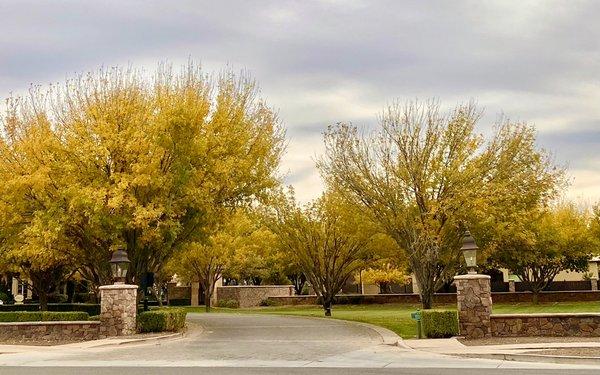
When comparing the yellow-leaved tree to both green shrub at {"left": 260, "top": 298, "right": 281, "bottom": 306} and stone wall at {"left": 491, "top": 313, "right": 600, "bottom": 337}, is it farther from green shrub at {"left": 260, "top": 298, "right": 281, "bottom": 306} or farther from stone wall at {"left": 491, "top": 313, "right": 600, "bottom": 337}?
green shrub at {"left": 260, "top": 298, "right": 281, "bottom": 306}

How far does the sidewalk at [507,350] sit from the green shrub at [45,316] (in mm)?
13055

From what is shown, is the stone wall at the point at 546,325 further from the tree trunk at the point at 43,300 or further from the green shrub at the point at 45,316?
the tree trunk at the point at 43,300

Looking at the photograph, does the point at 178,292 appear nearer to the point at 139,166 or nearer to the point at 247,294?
the point at 247,294

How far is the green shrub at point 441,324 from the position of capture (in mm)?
19891

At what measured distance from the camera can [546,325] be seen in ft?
64.0

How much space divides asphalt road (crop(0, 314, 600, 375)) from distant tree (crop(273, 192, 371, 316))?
12706 mm

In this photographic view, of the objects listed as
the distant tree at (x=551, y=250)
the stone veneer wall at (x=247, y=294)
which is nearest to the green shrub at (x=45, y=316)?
the distant tree at (x=551, y=250)

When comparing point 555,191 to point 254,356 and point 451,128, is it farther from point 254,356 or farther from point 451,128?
point 254,356

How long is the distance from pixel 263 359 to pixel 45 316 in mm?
13528

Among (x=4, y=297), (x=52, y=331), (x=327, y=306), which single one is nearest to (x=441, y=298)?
(x=327, y=306)

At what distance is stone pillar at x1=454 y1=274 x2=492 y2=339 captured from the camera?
64.3ft

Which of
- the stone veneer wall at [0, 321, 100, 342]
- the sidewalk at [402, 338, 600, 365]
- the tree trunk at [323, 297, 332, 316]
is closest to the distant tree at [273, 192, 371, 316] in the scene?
the tree trunk at [323, 297, 332, 316]

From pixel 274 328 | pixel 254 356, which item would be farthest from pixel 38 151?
pixel 254 356

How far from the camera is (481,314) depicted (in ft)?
64.4
